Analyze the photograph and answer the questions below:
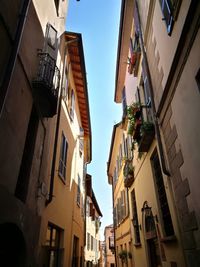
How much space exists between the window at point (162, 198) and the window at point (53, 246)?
3.37 meters

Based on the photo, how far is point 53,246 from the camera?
6.86 meters

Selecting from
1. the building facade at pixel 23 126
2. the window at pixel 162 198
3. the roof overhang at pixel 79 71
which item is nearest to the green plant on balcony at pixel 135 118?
the window at pixel 162 198

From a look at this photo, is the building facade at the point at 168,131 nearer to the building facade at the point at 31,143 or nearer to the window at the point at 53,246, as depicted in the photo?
the building facade at the point at 31,143

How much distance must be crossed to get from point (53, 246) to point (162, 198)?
3.72m

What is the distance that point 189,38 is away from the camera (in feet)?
12.7

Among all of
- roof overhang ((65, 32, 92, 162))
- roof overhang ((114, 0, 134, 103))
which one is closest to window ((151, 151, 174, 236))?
roof overhang ((65, 32, 92, 162))

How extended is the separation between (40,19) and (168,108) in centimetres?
456

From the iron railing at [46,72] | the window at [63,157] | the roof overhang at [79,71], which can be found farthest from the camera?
the roof overhang at [79,71]

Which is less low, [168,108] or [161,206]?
[168,108]

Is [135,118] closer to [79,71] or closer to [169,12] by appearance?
[169,12]

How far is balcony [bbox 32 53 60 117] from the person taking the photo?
5.28 metres

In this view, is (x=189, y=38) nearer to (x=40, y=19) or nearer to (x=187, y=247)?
(x=187, y=247)

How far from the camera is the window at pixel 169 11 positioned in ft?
14.6

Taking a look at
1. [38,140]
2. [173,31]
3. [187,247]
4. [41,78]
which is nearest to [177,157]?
[187,247]
